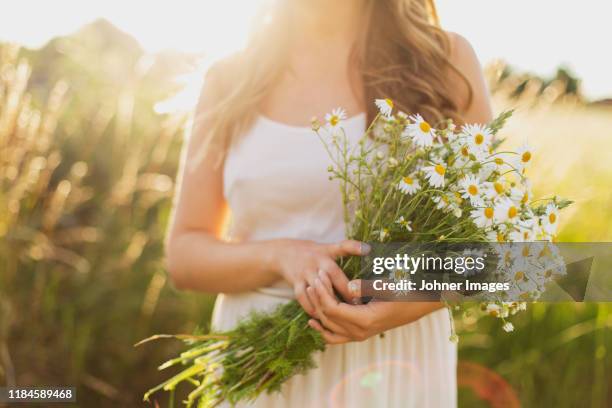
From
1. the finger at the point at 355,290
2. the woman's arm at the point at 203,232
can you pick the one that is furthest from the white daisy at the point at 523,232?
the woman's arm at the point at 203,232

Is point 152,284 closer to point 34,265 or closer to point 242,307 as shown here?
point 34,265

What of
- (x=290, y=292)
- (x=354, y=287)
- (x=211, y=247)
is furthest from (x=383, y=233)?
(x=211, y=247)

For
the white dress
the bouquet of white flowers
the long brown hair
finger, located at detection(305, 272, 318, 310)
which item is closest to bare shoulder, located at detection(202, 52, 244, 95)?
the long brown hair

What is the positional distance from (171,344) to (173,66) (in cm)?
163

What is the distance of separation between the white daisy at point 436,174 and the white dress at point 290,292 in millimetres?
465

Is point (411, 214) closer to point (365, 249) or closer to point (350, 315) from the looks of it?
point (365, 249)

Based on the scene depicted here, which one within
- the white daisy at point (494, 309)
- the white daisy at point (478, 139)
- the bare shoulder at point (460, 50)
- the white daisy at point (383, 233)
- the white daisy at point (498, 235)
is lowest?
the white daisy at point (494, 309)

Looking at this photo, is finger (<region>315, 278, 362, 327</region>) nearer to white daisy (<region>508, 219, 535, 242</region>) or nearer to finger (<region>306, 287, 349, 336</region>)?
finger (<region>306, 287, 349, 336</region>)

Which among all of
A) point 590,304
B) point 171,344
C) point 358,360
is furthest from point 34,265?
point 590,304

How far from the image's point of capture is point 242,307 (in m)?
1.69

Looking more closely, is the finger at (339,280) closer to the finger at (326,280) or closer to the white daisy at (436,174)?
the finger at (326,280)

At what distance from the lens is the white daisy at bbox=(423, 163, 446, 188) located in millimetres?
1155

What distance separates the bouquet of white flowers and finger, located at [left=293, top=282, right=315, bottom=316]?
0.03m

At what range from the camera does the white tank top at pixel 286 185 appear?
5.33ft
